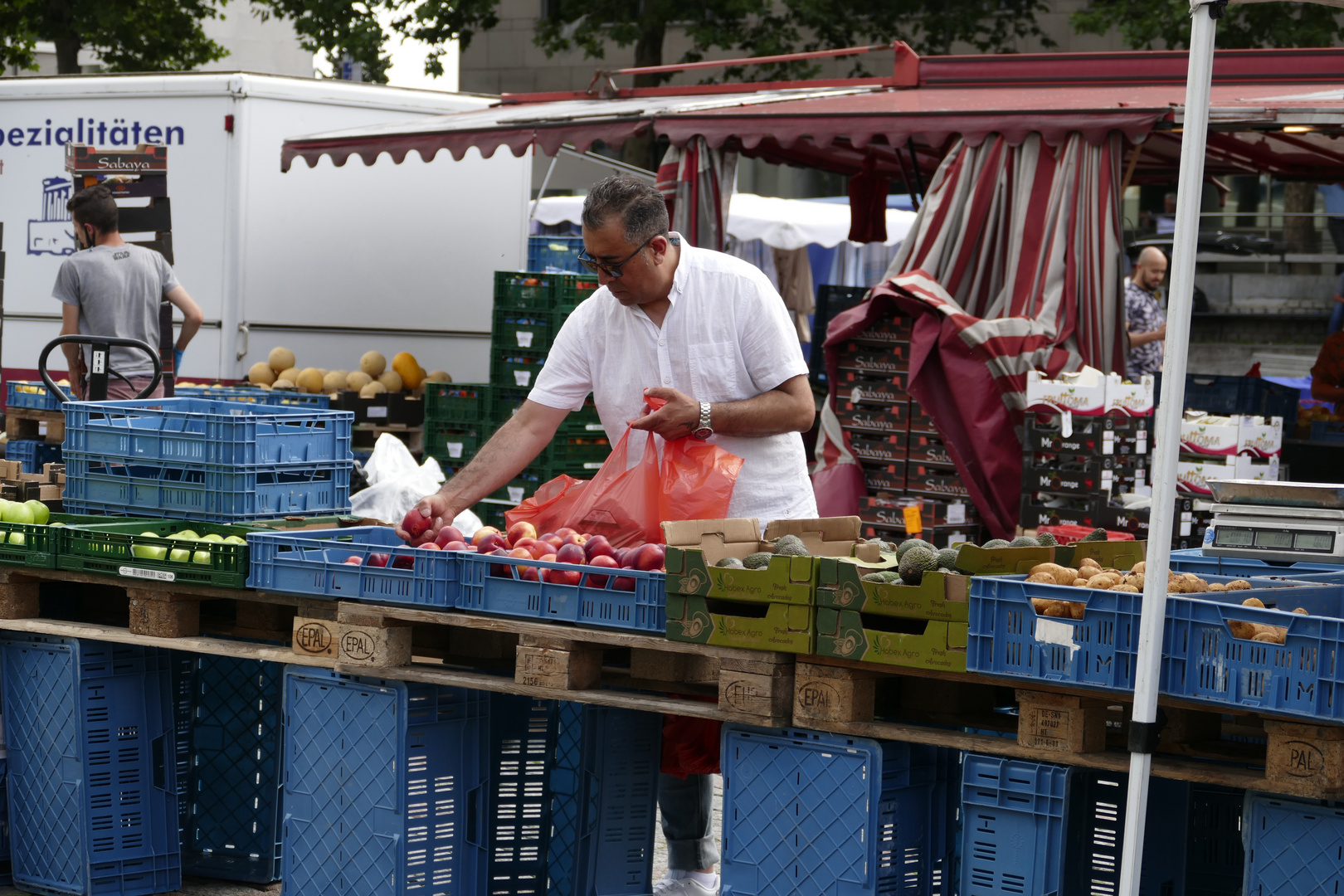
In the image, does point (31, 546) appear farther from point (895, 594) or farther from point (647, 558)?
→ point (895, 594)

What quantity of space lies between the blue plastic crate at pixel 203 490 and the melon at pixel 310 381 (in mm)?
5940

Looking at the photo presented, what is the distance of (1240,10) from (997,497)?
12.5 metres

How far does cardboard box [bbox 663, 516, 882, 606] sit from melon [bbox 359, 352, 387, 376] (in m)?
8.07

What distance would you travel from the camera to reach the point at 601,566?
432 centimetres

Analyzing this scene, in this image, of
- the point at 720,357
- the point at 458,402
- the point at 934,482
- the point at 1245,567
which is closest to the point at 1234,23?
the point at 934,482

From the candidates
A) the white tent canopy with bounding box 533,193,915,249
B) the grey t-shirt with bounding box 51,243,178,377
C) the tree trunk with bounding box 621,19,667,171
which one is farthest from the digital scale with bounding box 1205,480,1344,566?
the tree trunk with bounding box 621,19,667,171

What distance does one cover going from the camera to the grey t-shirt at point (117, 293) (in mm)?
8766

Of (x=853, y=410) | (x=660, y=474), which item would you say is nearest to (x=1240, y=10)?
(x=853, y=410)

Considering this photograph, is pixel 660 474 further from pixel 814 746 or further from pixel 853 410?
pixel 853 410

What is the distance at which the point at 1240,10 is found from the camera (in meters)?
20.0

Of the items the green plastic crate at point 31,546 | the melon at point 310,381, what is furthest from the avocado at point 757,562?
the melon at point 310,381

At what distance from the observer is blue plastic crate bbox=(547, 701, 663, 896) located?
4.66 metres

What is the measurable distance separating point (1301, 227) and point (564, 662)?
24271 millimetres

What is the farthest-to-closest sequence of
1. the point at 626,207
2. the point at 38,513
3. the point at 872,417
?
the point at 872,417 < the point at 38,513 < the point at 626,207
